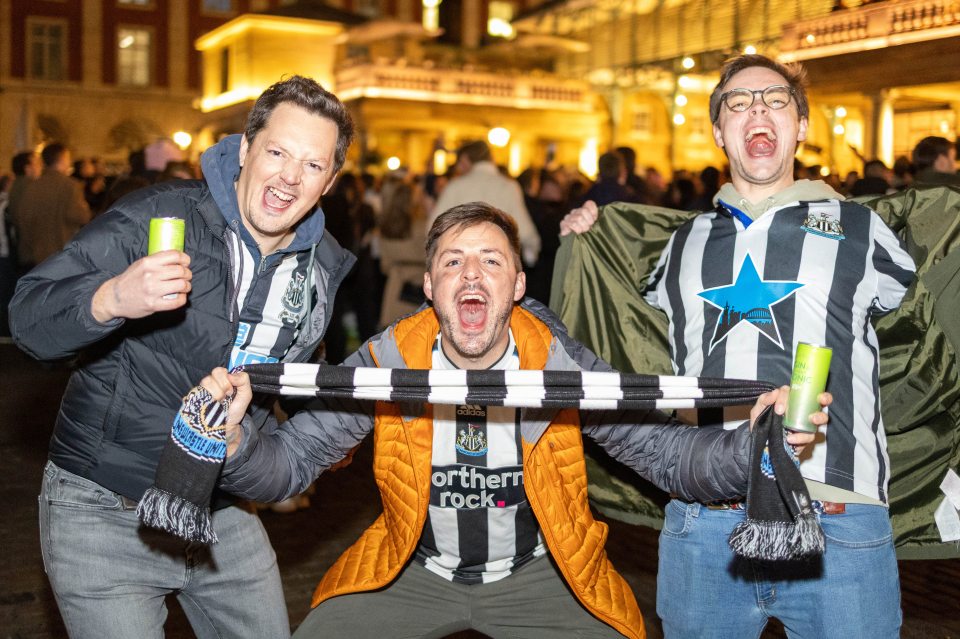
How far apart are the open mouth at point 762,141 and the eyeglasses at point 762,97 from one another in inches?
3.7

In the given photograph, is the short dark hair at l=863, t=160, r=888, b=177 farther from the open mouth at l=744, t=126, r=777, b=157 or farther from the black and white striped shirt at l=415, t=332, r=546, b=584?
the black and white striped shirt at l=415, t=332, r=546, b=584

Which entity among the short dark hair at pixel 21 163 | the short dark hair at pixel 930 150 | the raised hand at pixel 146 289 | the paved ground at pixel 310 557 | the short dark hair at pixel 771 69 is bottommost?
the paved ground at pixel 310 557

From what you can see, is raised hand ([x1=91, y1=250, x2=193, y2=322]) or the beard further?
the beard

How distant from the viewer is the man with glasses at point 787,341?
2990 millimetres

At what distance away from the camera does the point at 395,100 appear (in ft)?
90.0

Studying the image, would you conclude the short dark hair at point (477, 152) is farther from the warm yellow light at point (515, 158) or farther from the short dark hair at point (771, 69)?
the warm yellow light at point (515, 158)

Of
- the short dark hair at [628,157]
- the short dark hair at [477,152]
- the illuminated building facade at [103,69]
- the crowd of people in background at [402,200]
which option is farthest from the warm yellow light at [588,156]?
the short dark hair at [477,152]

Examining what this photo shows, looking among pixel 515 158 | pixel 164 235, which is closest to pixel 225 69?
pixel 515 158

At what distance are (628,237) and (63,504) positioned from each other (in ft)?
7.80

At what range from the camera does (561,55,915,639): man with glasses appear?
9.81 ft

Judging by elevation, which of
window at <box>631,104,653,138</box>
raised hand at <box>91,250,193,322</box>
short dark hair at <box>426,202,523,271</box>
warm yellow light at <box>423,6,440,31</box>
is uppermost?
warm yellow light at <box>423,6,440,31</box>

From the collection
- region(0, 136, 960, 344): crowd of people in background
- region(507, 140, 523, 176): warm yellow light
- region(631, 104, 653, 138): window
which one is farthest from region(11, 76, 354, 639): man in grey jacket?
region(631, 104, 653, 138): window

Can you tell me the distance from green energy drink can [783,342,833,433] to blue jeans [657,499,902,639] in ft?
1.87

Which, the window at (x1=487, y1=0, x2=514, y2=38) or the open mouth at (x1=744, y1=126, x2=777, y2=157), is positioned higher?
the window at (x1=487, y1=0, x2=514, y2=38)
